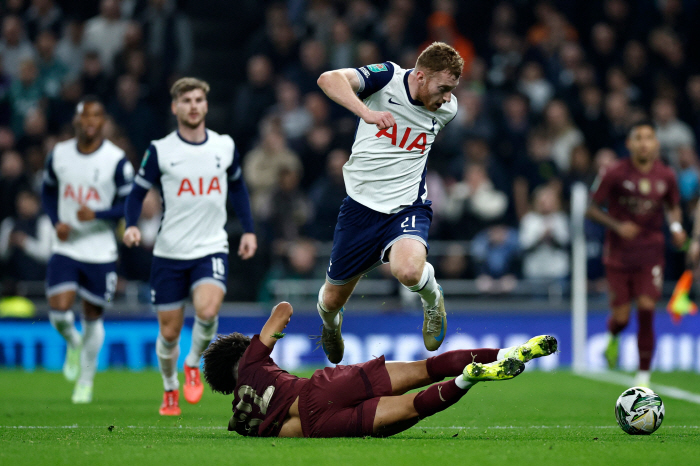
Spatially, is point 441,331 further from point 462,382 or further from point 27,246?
point 27,246

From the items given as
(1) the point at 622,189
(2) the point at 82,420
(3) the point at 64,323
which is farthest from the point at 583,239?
(2) the point at 82,420

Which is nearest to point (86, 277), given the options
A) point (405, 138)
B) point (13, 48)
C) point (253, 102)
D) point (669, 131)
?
point (405, 138)

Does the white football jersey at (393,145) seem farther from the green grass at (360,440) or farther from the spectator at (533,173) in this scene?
the spectator at (533,173)

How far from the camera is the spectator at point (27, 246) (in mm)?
13750

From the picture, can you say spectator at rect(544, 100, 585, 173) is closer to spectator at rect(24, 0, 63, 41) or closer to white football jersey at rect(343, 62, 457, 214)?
white football jersey at rect(343, 62, 457, 214)

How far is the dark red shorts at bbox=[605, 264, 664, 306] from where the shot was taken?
10492 mm

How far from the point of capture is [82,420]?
7938 millimetres

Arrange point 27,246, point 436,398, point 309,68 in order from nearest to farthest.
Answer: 1. point 436,398
2. point 27,246
3. point 309,68

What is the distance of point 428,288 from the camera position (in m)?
7.11

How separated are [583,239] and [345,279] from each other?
23.0ft

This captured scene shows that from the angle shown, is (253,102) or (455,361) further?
(253,102)

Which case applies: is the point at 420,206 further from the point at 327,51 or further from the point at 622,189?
the point at 327,51

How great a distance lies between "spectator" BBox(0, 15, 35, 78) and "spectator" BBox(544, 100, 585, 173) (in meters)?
8.31

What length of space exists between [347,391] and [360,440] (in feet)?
1.03
